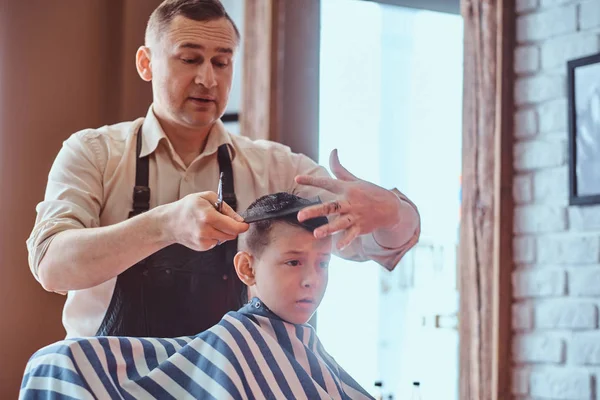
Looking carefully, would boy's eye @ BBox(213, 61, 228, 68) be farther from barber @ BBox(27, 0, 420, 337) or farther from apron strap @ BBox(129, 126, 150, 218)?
apron strap @ BBox(129, 126, 150, 218)

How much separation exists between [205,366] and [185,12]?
89 centimetres

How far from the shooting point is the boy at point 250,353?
1.60 meters

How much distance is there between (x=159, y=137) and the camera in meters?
2.21

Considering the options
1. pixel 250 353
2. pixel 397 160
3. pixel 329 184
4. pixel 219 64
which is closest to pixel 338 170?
pixel 329 184

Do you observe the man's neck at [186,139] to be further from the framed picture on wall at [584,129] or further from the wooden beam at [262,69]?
the framed picture on wall at [584,129]

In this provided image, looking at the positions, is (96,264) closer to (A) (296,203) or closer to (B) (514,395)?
(A) (296,203)

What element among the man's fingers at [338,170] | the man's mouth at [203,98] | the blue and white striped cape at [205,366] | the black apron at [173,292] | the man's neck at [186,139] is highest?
the man's mouth at [203,98]

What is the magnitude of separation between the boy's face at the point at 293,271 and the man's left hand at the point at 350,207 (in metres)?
0.14

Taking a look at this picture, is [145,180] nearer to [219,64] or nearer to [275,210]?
[219,64]

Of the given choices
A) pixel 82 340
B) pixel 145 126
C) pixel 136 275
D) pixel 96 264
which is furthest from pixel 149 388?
pixel 145 126

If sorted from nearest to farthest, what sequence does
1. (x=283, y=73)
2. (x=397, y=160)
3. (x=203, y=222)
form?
(x=203, y=222), (x=283, y=73), (x=397, y=160)

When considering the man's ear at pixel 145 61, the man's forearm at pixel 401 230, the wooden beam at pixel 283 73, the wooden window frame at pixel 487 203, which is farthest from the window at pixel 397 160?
the man's forearm at pixel 401 230

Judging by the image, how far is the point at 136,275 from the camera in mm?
2107

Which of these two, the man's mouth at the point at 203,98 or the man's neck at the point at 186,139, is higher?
the man's mouth at the point at 203,98
